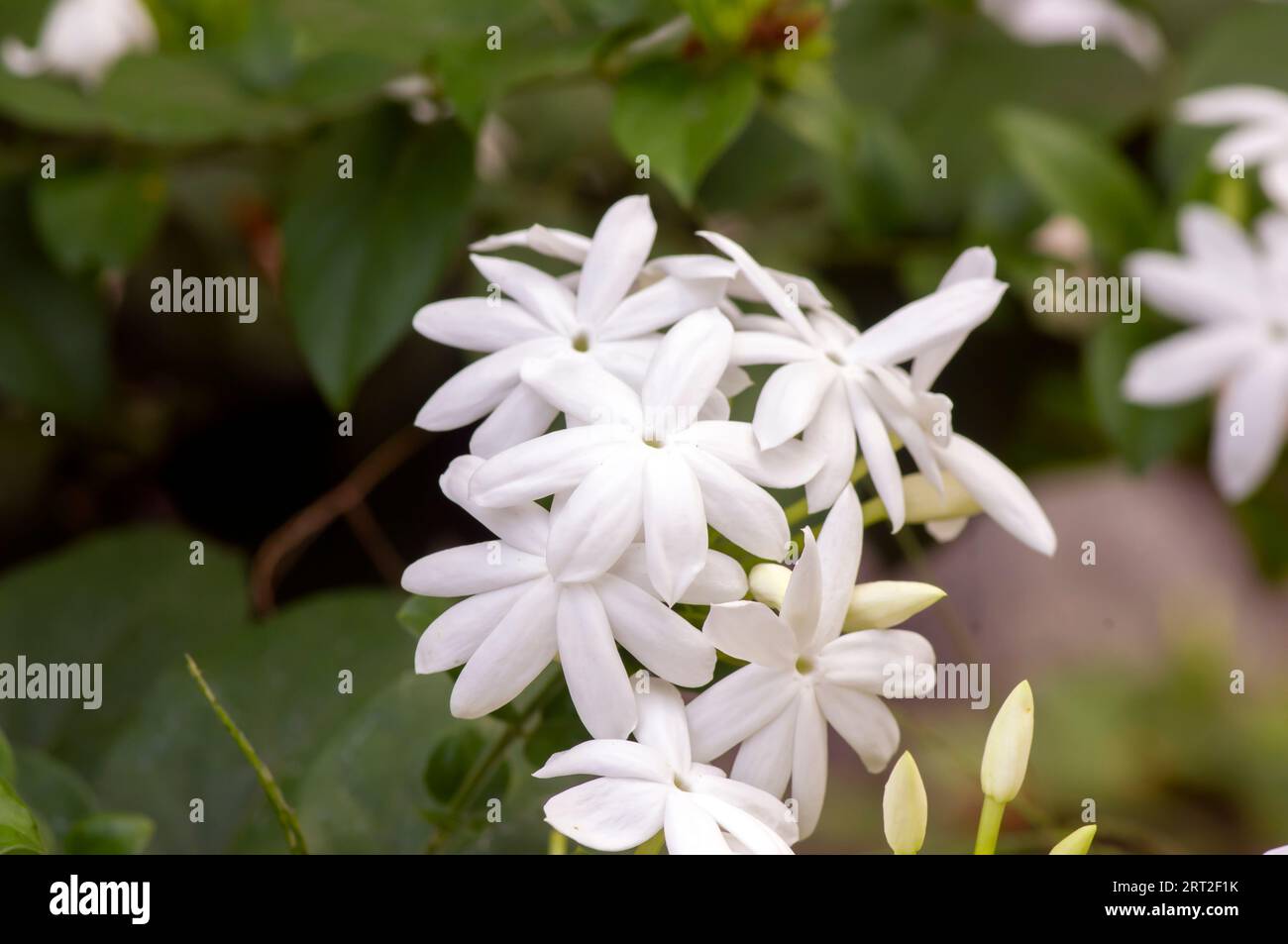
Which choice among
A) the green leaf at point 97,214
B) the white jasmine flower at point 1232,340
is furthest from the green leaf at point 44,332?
the white jasmine flower at point 1232,340

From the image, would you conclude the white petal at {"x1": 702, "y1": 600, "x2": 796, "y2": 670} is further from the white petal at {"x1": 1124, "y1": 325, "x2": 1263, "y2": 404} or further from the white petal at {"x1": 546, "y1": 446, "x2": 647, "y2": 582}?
the white petal at {"x1": 1124, "y1": 325, "x2": 1263, "y2": 404}

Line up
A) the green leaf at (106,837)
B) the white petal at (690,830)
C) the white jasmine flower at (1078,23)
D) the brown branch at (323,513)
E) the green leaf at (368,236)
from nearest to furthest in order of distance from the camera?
the white petal at (690,830)
the green leaf at (106,837)
the green leaf at (368,236)
the brown branch at (323,513)
the white jasmine flower at (1078,23)

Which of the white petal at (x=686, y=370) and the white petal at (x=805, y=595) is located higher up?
the white petal at (x=686, y=370)

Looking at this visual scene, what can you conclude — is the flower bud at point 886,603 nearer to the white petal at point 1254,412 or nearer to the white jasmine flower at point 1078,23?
the white petal at point 1254,412

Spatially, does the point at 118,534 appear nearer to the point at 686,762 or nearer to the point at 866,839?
the point at 686,762

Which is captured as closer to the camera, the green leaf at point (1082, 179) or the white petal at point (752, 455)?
the white petal at point (752, 455)

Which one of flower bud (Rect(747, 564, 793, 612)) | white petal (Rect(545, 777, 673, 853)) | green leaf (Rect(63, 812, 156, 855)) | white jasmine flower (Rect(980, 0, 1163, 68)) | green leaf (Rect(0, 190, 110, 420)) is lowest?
green leaf (Rect(63, 812, 156, 855))

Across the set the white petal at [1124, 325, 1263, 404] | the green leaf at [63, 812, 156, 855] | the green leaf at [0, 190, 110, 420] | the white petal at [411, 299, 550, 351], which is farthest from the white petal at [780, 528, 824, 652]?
the green leaf at [0, 190, 110, 420]
